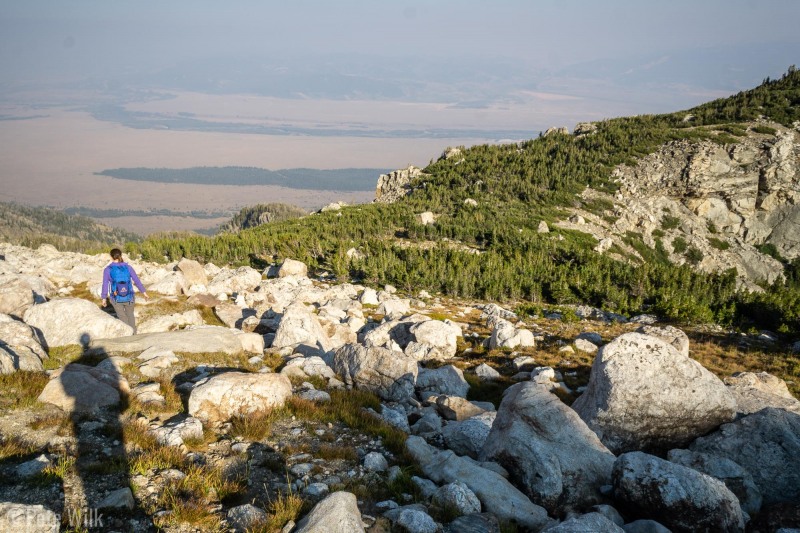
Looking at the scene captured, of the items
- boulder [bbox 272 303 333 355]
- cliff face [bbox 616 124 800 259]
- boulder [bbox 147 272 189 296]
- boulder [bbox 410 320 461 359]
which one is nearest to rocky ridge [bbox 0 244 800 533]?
boulder [bbox 272 303 333 355]

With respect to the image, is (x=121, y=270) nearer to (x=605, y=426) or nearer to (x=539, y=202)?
(x=605, y=426)

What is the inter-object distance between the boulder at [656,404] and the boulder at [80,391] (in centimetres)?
1269

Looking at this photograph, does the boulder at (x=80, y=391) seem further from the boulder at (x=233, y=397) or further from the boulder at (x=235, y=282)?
the boulder at (x=235, y=282)

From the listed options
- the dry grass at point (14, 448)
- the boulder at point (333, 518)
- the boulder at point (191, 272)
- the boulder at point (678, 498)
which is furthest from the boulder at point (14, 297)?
the boulder at point (678, 498)

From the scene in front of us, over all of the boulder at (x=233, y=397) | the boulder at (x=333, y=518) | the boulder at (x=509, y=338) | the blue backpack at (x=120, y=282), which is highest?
the blue backpack at (x=120, y=282)

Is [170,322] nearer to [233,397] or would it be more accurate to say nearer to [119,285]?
[119,285]

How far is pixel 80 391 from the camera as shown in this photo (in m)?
10.7

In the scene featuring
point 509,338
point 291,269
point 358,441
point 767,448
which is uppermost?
point 358,441

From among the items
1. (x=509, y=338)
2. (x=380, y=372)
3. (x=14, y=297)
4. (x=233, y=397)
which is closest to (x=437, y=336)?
(x=509, y=338)

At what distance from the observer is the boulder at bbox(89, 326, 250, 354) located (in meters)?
15.1

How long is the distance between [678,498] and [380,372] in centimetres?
963

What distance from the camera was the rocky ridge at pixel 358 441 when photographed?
25.0 feet

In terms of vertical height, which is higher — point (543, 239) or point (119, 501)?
point (119, 501)

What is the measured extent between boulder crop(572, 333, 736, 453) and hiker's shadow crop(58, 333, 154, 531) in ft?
37.2
